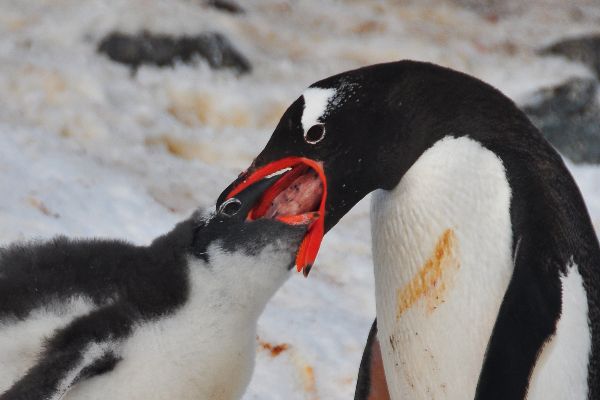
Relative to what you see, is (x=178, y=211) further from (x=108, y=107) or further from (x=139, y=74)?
(x=139, y=74)

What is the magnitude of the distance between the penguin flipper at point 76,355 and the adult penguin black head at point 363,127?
456 millimetres

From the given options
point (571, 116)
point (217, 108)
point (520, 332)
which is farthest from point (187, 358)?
point (571, 116)

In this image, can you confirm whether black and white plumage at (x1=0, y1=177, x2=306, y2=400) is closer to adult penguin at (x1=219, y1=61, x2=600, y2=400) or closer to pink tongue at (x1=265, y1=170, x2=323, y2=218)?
pink tongue at (x1=265, y1=170, x2=323, y2=218)

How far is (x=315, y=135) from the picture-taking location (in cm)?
192

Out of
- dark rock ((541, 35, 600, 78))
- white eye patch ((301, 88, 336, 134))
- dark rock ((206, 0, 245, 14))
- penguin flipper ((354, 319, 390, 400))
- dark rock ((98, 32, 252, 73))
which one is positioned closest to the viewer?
white eye patch ((301, 88, 336, 134))

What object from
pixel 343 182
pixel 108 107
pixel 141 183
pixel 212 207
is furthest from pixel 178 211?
pixel 343 182

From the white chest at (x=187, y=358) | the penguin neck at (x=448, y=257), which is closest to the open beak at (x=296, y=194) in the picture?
the penguin neck at (x=448, y=257)

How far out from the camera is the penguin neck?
1.88 m

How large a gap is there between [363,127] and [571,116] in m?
3.35

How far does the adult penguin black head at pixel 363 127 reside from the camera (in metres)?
1.92

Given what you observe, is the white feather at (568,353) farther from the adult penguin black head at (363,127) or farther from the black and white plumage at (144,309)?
the black and white plumage at (144,309)

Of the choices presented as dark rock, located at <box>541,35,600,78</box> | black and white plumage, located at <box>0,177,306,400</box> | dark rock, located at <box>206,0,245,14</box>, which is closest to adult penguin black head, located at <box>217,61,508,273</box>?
black and white plumage, located at <box>0,177,306,400</box>

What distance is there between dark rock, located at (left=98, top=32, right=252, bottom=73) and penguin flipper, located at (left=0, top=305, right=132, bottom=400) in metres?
2.68

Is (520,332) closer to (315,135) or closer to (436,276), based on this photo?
(436,276)
